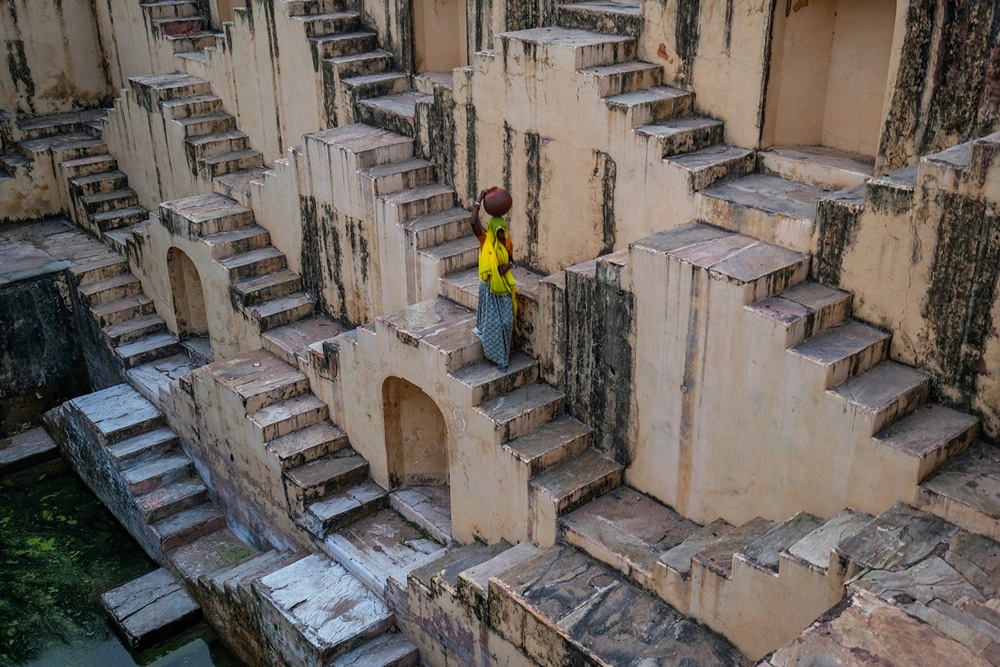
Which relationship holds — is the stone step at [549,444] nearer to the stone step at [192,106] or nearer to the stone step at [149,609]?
the stone step at [149,609]

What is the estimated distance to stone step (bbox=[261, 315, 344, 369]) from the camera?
33.6ft

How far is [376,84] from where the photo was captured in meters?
10.6

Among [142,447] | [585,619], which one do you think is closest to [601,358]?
[585,619]

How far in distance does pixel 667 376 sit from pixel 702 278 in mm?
838

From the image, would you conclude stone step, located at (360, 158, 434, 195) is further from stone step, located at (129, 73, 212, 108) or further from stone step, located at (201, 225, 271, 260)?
stone step, located at (129, 73, 212, 108)

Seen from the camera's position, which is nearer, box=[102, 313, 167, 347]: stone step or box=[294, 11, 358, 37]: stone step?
box=[294, 11, 358, 37]: stone step

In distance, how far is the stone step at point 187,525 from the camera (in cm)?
1050

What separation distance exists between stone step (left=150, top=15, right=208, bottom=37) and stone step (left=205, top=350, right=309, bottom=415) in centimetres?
569

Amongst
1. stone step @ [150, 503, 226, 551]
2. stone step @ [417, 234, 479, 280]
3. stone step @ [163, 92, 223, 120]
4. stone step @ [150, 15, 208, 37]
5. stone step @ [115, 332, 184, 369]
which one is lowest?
stone step @ [150, 503, 226, 551]

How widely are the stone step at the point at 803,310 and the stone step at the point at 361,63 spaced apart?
5.79 m

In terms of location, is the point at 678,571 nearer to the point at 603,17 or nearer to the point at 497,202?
the point at 497,202

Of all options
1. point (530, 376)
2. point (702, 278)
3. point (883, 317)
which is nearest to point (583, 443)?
point (530, 376)

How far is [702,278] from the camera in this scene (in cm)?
667

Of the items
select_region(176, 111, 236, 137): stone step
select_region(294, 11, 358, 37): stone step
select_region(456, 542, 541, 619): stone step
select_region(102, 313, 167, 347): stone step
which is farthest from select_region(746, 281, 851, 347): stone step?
select_region(102, 313, 167, 347): stone step
